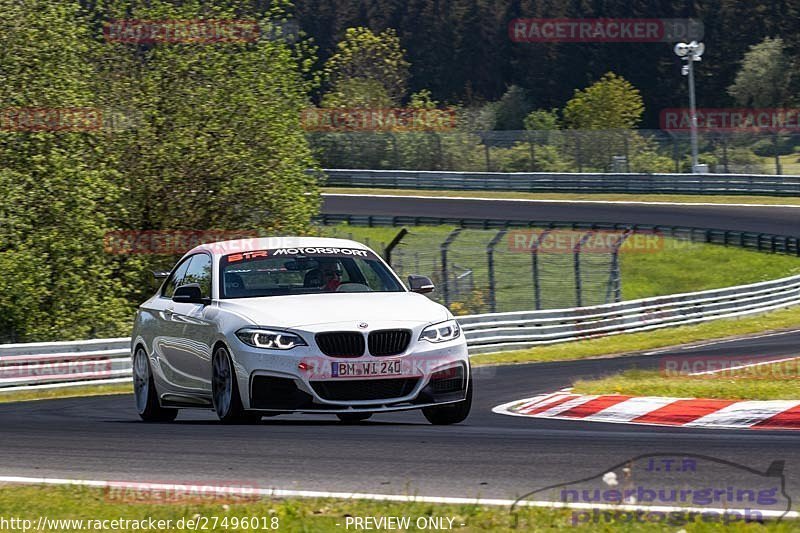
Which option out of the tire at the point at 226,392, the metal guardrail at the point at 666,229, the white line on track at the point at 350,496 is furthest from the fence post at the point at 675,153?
the white line on track at the point at 350,496

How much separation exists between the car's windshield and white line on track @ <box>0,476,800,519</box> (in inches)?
125

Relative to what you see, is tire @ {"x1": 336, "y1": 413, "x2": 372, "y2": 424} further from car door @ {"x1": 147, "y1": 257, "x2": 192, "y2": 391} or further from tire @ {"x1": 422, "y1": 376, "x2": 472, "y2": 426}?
car door @ {"x1": 147, "y1": 257, "x2": 192, "y2": 391}

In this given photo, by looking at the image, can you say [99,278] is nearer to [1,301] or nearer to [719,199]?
[1,301]

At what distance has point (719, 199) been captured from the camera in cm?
5253

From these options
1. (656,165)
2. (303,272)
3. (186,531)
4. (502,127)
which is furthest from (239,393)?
(502,127)

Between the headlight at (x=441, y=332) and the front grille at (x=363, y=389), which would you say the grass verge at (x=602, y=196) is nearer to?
the headlight at (x=441, y=332)

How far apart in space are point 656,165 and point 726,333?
29.5 m

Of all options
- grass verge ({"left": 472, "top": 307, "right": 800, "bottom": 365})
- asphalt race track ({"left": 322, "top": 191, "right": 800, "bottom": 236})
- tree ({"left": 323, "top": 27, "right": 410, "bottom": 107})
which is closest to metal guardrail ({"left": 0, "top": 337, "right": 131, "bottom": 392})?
grass verge ({"left": 472, "top": 307, "right": 800, "bottom": 365})

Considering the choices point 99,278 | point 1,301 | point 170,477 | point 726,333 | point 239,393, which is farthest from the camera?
point 726,333

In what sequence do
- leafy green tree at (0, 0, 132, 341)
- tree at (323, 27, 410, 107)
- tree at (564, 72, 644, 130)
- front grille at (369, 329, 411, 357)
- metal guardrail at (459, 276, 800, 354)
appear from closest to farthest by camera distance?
front grille at (369, 329, 411, 357) < leafy green tree at (0, 0, 132, 341) < metal guardrail at (459, 276, 800, 354) < tree at (564, 72, 644, 130) < tree at (323, 27, 410, 107)

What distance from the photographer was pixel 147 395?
1177 centimetres

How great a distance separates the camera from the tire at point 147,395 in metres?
11.7

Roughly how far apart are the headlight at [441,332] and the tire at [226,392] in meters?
1.42

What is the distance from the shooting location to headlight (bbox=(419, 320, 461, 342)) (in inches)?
383
